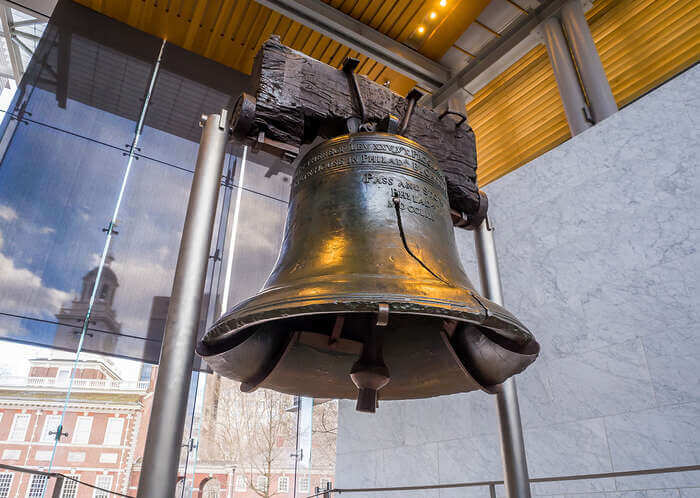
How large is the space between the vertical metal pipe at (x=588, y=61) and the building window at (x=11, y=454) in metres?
5.39

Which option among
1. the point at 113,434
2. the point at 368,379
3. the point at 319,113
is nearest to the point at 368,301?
the point at 368,379

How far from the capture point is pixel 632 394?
2672mm

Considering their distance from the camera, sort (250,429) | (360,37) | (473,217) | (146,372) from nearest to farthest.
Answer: (473,217) → (146,372) → (360,37) → (250,429)

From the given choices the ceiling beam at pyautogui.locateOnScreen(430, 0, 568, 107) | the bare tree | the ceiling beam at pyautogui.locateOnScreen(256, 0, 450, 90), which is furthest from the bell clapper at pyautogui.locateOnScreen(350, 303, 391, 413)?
the bare tree

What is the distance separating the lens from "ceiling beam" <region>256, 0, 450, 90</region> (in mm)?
4562

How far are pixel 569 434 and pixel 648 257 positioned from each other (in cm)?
125

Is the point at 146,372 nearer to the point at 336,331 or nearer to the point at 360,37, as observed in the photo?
the point at 336,331

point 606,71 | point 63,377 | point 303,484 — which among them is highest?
point 606,71

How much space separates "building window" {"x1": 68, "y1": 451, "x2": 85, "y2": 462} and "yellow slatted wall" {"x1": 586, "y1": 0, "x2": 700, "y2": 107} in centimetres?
568

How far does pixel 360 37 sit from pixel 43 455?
4854 mm

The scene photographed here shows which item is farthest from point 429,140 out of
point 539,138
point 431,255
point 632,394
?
point 539,138

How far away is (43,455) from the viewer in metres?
3.64

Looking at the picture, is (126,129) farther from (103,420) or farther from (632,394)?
(632,394)

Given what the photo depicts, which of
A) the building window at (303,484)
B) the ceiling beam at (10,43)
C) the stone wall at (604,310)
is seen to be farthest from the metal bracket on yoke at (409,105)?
the building window at (303,484)
